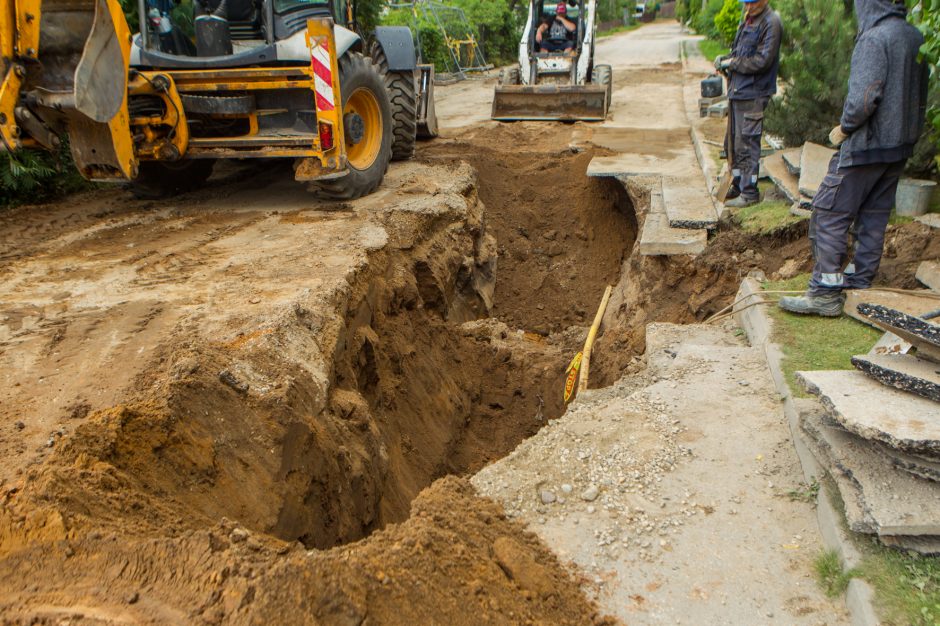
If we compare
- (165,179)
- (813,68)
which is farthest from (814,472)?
(165,179)

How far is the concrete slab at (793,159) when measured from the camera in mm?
6586

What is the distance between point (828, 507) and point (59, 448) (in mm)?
3157

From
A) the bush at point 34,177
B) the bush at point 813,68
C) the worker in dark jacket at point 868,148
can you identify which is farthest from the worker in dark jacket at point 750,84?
the bush at point 34,177

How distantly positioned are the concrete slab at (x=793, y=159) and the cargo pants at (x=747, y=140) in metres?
0.30

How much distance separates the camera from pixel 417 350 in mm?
5875

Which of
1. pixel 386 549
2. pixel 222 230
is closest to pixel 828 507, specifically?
pixel 386 549

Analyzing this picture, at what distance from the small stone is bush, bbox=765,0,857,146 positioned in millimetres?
5570

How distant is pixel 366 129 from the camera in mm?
7617

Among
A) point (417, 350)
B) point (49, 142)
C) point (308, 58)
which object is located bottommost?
point (417, 350)

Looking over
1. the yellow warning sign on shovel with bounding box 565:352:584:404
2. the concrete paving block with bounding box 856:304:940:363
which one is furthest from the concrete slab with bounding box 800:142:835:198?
the concrete paving block with bounding box 856:304:940:363

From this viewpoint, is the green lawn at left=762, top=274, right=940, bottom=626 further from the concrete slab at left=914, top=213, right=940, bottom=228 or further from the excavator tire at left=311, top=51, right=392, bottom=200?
the excavator tire at left=311, top=51, right=392, bottom=200

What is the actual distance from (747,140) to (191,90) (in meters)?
5.35

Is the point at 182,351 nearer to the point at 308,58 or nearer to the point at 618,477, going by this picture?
the point at 618,477

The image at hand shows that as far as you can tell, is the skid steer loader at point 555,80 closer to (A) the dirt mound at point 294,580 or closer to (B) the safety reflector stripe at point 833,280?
(B) the safety reflector stripe at point 833,280
